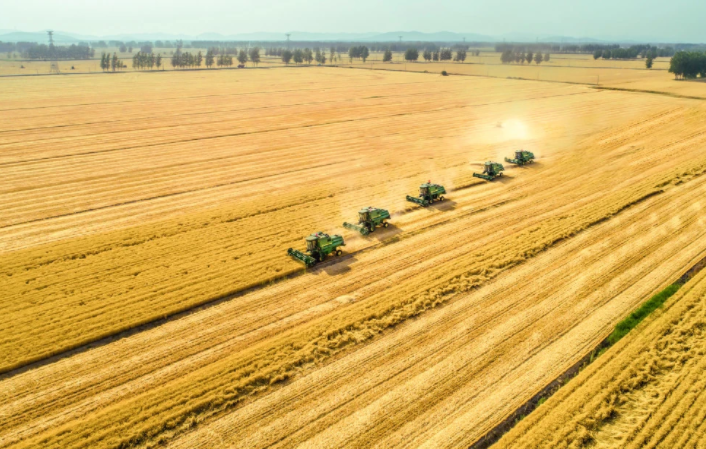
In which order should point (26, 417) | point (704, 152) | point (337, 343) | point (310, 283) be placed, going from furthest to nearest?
1. point (704, 152)
2. point (310, 283)
3. point (337, 343)
4. point (26, 417)

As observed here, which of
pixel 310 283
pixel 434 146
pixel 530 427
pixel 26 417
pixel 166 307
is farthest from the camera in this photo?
pixel 434 146

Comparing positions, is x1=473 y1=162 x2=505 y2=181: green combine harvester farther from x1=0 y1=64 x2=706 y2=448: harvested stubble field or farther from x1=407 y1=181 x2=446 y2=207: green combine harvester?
x1=407 y1=181 x2=446 y2=207: green combine harvester

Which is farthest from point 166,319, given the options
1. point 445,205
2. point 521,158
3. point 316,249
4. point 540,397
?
point 521,158

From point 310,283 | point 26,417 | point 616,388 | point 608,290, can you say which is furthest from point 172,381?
point 608,290

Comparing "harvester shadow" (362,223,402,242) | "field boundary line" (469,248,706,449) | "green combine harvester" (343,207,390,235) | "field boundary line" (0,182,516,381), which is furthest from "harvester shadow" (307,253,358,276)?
"field boundary line" (469,248,706,449)

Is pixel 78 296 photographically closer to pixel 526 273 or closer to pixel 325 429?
pixel 325 429

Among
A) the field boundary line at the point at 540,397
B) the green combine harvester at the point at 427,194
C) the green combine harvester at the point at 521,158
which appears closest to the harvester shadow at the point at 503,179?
the green combine harvester at the point at 521,158
